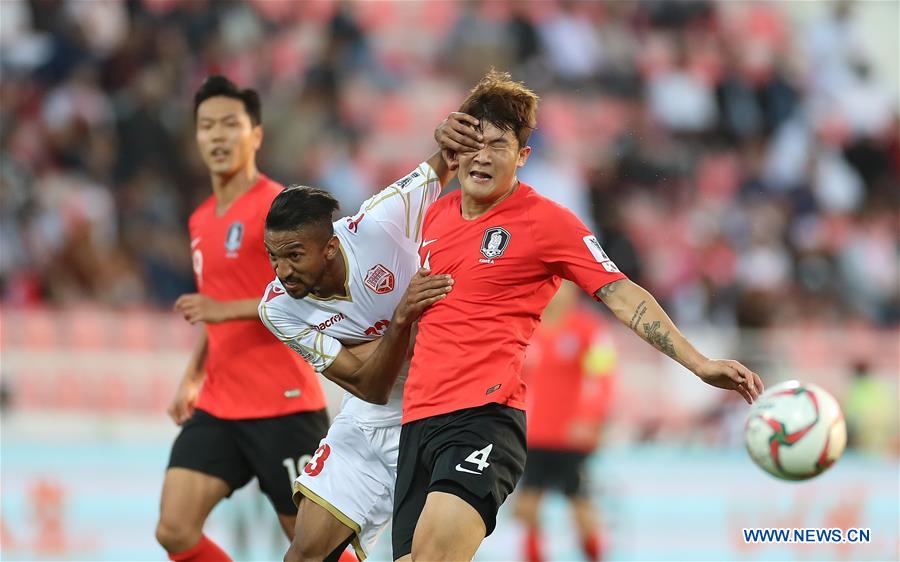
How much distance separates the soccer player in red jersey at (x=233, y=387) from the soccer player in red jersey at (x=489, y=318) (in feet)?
3.98

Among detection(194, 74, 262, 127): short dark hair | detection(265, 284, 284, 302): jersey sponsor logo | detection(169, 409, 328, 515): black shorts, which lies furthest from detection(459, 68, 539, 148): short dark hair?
detection(169, 409, 328, 515): black shorts

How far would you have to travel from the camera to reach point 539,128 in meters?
15.1

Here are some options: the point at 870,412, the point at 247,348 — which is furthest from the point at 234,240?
the point at 870,412

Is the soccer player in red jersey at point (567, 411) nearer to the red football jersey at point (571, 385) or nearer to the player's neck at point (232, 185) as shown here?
the red football jersey at point (571, 385)

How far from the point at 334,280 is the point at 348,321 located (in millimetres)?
198

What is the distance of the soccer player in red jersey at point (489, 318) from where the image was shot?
4.87 m

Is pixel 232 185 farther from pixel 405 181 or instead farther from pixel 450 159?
pixel 450 159

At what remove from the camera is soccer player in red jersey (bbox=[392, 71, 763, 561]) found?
4867 mm

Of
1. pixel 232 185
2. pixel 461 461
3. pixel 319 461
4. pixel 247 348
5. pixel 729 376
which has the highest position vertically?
pixel 232 185

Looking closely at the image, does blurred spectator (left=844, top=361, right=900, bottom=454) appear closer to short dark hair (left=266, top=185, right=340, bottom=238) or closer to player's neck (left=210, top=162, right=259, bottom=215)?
player's neck (left=210, top=162, right=259, bottom=215)

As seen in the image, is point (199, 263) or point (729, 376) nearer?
point (729, 376)

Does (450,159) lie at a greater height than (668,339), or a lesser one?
greater

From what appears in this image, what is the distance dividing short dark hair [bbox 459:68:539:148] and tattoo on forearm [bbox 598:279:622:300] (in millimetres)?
670

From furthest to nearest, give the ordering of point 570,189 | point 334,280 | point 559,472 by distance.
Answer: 1. point 570,189
2. point 559,472
3. point 334,280
